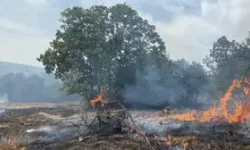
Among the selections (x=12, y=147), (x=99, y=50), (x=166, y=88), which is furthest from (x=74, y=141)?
(x=166, y=88)

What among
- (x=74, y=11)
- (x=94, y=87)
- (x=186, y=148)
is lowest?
(x=186, y=148)

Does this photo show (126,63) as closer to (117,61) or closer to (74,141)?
(117,61)

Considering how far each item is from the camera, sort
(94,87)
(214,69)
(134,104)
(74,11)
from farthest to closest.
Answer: (214,69) → (134,104) → (94,87) → (74,11)

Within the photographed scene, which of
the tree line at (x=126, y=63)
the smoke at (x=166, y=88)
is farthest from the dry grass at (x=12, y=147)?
the smoke at (x=166, y=88)

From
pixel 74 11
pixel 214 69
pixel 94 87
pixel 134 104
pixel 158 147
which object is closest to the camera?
pixel 158 147

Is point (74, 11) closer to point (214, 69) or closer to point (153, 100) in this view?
point (153, 100)

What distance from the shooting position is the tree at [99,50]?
1513 inches

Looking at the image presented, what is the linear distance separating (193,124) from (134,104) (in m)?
25.7

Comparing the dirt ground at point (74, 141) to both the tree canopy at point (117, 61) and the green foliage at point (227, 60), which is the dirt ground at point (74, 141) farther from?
the green foliage at point (227, 60)

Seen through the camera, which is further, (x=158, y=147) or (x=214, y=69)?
(x=214, y=69)

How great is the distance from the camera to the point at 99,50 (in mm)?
38656

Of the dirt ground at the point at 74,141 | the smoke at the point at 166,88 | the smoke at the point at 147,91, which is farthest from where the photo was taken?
the smoke at the point at 166,88

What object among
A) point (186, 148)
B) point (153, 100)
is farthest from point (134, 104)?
point (186, 148)

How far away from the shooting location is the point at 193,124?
760 inches
